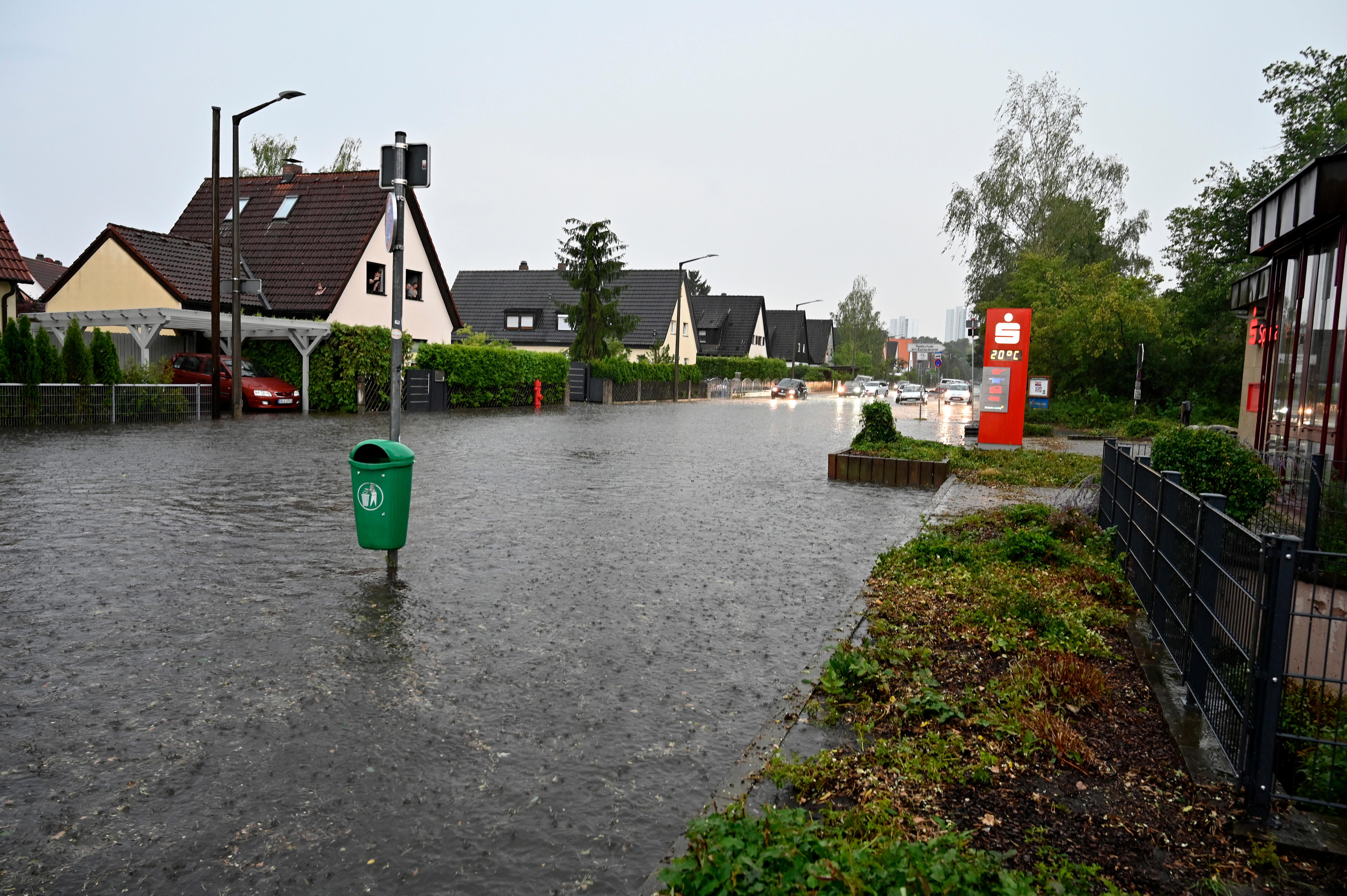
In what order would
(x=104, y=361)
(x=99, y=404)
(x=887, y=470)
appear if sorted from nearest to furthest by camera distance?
(x=887, y=470), (x=99, y=404), (x=104, y=361)

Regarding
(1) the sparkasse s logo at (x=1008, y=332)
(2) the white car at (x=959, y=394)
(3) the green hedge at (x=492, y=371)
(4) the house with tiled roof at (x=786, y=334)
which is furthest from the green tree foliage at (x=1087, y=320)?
(4) the house with tiled roof at (x=786, y=334)

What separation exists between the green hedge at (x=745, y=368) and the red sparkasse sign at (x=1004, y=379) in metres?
40.0

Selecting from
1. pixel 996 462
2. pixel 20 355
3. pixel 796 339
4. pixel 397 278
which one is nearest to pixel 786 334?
pixel 796 339

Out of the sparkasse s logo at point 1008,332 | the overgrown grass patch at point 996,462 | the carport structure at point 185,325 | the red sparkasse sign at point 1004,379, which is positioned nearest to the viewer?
the overgrown grass patch at point 996,462

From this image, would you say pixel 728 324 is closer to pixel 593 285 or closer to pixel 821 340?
pixel 821 340

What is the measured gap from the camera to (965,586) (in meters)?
7.34

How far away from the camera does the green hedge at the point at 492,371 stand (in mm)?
35781

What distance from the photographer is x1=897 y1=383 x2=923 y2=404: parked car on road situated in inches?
2630

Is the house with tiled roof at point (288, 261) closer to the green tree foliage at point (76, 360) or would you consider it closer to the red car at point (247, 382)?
the red car at point (247, 382)

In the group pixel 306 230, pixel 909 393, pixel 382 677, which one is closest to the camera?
pixel 382 677

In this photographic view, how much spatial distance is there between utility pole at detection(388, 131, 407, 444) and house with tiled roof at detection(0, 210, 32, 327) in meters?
26.4

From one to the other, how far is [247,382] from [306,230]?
12.6 m

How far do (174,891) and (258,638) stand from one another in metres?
2.94

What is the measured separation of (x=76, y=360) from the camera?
2255 centimetres
